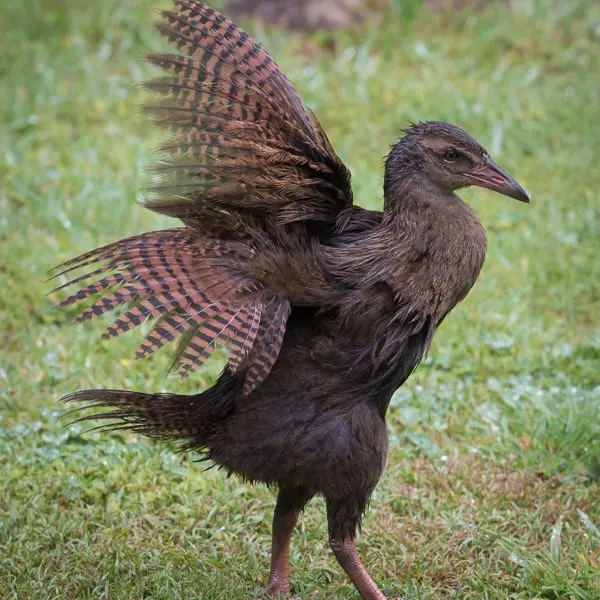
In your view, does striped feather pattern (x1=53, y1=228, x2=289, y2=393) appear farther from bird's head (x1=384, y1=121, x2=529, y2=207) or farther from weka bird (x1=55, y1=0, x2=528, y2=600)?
bird's head (x1=384, y1=121, x2=529, y2=207)

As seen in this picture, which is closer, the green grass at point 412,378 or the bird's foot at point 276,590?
the bird's foot at point 276,590

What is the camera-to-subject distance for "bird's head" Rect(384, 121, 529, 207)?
4000mm

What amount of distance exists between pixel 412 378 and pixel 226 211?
89.8 inches

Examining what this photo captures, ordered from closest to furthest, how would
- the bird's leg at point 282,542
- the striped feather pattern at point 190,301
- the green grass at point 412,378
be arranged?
the striped feather pattern at point 190,301
the bird's leg at point 282,542
the green grass at point 412,378

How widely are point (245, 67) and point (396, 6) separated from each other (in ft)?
19.1

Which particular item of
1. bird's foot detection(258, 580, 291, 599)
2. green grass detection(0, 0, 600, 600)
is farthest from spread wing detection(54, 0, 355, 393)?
green grass detection(0, 0, 600, 600)

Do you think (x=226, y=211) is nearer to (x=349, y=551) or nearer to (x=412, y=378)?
(x=349, y=551)

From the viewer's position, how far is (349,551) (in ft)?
13.5

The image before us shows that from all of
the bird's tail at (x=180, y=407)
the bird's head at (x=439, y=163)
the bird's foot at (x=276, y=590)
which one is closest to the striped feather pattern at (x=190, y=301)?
the bird's tail at (x=180, y=407)

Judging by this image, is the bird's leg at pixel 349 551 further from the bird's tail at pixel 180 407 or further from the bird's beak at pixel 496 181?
the bird's beak at pixel 496 181

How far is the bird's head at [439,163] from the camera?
400 cm

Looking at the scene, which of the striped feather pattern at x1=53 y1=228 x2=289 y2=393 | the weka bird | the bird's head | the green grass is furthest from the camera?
the green grass

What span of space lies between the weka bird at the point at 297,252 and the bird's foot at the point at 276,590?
49cm

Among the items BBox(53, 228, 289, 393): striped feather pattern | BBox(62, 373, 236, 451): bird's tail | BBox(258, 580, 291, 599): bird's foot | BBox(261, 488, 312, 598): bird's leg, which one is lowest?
BBox(258, 580, 291, 599): bird's foot
